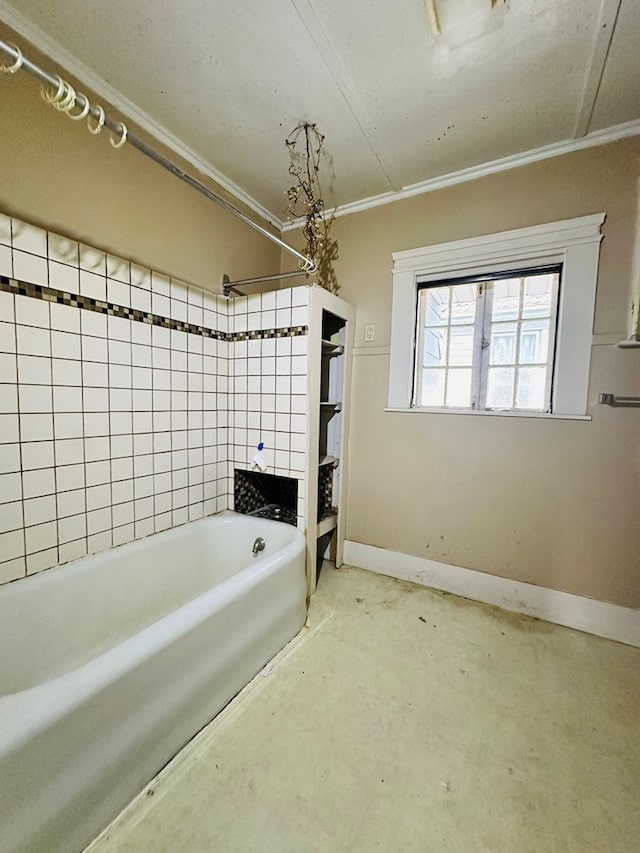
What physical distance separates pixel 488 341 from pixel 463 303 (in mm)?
282

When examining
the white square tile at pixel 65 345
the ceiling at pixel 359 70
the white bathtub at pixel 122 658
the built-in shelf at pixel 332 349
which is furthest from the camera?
the built-in shelf at pixel 332 349

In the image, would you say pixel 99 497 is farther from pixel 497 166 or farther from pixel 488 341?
pixel 497 166

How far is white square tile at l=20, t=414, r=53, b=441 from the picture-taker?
50.8 inches

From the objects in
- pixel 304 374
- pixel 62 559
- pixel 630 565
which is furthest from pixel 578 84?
pixel 62 559

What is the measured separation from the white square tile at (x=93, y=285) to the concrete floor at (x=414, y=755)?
1.74 metres

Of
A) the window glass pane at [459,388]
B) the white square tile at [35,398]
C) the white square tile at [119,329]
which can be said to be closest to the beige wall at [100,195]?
the white square tile at [119,329]

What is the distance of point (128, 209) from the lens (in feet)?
5.21

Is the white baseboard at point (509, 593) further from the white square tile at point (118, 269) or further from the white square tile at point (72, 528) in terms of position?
the white square tile at point (118, 269)

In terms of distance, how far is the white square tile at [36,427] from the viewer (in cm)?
129

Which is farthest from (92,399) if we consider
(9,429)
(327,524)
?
(327,524)

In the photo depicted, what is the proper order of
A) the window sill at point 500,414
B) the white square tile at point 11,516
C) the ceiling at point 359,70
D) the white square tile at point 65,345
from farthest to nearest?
the window sill at point 500,414
the white square tile at point 65,345
the white square tile at point 11,516
the ceiling at point 359,70

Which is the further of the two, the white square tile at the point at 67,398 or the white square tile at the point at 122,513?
the white square tile at the point at 122,513

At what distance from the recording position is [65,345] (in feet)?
4.54

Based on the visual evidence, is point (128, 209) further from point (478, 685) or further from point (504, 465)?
point (478, 685)
